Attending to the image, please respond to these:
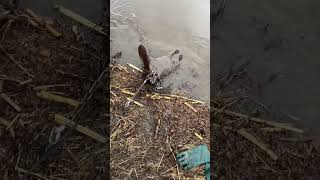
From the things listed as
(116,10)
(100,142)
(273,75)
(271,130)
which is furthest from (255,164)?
(116,10)

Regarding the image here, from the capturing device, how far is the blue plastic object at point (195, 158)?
4.15 meters

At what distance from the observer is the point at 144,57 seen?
434 centimetres

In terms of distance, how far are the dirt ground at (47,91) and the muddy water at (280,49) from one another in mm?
913

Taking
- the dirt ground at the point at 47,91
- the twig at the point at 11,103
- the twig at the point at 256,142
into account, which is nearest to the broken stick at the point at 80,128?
the dirt ground at the point at 47,91

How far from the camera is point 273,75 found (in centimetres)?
444

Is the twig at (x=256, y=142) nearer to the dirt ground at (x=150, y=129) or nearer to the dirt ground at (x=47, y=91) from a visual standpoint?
the dirt ground at (x=150, y=129)

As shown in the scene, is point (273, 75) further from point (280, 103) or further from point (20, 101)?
point (20, 101)

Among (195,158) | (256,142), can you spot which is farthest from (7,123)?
(256,142)

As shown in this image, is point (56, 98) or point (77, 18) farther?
point (77, 18)

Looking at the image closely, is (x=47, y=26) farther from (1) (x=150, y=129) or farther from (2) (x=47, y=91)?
(1) (x=150, y=129)

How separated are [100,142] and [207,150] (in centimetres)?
73

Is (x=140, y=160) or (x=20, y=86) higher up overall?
(x=20, y=86)

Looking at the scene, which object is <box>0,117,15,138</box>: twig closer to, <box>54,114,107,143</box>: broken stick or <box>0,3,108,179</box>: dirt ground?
<box>0,3,108,179</box>: dirt ground

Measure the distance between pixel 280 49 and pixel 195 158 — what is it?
1.05 m
